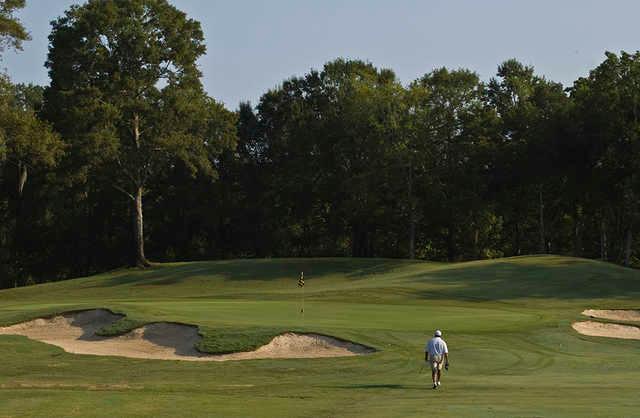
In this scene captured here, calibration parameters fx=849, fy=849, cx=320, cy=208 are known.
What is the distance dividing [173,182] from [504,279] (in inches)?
1956

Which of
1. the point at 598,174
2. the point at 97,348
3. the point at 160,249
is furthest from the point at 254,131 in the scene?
the point at 97,348

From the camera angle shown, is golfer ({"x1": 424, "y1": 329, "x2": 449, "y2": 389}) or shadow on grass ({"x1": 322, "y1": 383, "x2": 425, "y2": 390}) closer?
golfer ({"x1": 424, "y1": 329, "x2": 449, "y2": 389})

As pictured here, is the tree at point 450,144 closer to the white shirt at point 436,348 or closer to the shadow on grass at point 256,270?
the shadow on grass at point 256,270

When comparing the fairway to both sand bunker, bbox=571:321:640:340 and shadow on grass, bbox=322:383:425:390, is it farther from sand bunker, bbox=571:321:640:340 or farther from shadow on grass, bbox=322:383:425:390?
sand bunker, bbox=571:321:640:340

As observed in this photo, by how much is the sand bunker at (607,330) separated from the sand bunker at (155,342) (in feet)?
38.8

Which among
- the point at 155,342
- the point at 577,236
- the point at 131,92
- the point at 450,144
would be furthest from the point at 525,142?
the point at 155,342

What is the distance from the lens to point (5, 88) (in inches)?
2186

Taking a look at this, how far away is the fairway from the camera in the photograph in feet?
64.1

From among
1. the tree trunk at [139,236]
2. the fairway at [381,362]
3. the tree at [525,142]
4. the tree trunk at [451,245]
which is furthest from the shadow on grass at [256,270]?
the tree trunk at [451,245]

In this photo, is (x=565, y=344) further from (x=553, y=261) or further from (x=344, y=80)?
(x=344, y=80)

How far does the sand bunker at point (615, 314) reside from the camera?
134ft

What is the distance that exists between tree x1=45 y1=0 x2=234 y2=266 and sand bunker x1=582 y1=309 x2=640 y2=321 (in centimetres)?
3795

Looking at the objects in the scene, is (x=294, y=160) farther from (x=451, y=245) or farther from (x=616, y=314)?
(x=616, y=314)

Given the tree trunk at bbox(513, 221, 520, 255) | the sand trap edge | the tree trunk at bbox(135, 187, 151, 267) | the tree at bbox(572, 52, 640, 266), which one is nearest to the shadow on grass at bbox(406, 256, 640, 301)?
the sand trap edge
